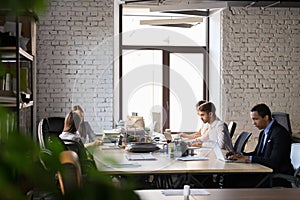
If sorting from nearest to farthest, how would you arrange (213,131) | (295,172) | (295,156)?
(295,172) → (295,156) → (213,131)

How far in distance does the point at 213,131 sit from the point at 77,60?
12.0 ft

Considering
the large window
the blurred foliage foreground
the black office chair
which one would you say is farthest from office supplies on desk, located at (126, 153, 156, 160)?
the blurred foliage foreground

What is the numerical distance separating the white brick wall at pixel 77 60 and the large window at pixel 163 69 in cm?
50

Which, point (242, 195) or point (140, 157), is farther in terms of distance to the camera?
point (140, 157)

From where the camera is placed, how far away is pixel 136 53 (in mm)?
10031

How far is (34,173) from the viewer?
1.35 feet

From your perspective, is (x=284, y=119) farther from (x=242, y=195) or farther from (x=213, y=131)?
(x=242, y=195)

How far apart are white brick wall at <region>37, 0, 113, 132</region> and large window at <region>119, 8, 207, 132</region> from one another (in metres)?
0.50

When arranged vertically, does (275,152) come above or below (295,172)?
above

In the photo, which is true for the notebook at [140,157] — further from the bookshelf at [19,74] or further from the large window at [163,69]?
the large window at [163,69]

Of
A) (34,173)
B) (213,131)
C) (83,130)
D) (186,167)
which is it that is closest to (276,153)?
(186,167)

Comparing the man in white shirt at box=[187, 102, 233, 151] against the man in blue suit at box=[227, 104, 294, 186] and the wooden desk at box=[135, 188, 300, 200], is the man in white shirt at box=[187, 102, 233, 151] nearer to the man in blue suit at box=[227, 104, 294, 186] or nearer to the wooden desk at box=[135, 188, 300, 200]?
the man in blue suit at box=[227, 104, 294, 186]

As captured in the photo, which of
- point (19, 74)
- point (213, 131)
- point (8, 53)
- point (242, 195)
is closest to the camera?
point (8, 53)

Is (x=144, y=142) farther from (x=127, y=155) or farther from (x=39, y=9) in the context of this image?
(x=39, y=9)
